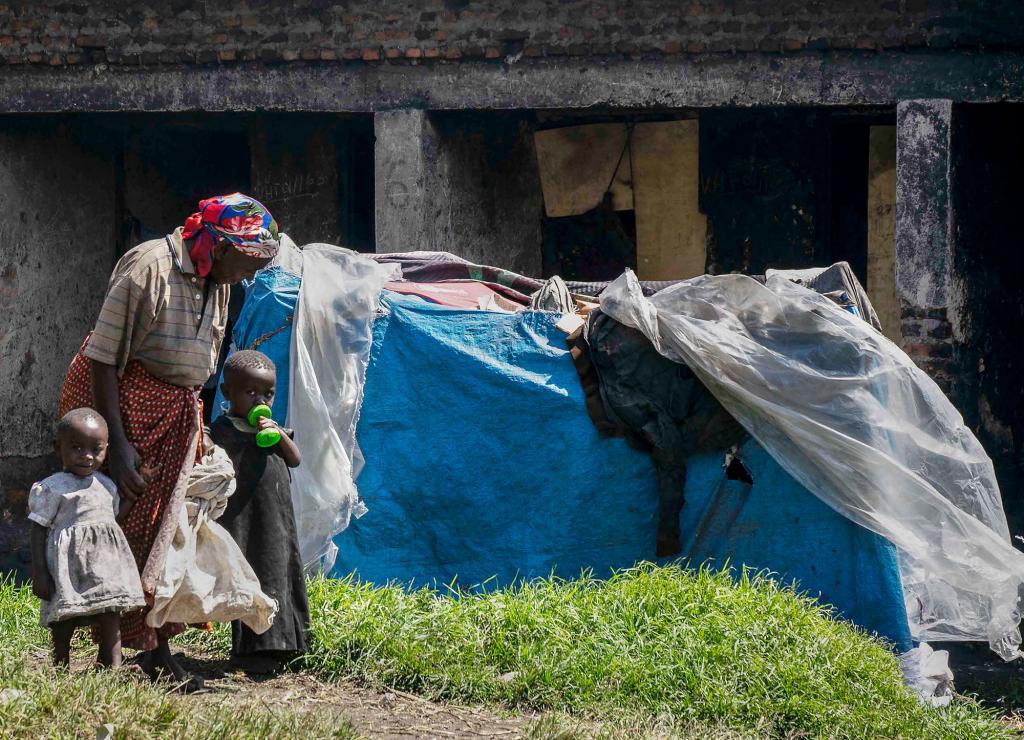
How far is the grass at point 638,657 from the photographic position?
4.47m

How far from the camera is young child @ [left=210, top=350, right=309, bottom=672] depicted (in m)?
4.46

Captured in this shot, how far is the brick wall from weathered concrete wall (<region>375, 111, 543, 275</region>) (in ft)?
1.65

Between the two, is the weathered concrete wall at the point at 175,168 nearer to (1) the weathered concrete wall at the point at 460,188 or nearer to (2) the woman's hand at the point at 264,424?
(1) the weathered concrete wall at the point at 460,188

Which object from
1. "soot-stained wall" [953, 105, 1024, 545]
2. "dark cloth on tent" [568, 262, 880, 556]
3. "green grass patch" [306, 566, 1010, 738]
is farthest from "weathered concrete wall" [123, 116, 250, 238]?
"green grass patch" [306, 566, 1010, 738]

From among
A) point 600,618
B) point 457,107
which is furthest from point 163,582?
point 457,107

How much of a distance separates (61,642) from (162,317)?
0.98 metres

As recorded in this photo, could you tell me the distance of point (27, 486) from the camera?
9391 mm

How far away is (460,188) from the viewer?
865 centimetres

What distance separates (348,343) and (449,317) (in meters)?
0.44

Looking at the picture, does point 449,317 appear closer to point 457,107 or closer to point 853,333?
point 853,333

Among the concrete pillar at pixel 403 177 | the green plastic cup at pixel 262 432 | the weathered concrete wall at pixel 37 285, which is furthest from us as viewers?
the weathered concrete wall at pixel 37 285

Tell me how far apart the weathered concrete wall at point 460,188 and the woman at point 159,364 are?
409 cm

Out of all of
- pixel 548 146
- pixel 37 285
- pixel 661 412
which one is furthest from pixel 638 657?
pixel 37 285

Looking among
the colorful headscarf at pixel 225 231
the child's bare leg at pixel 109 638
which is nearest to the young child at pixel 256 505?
the colorful headscarf at pixel 225 231
